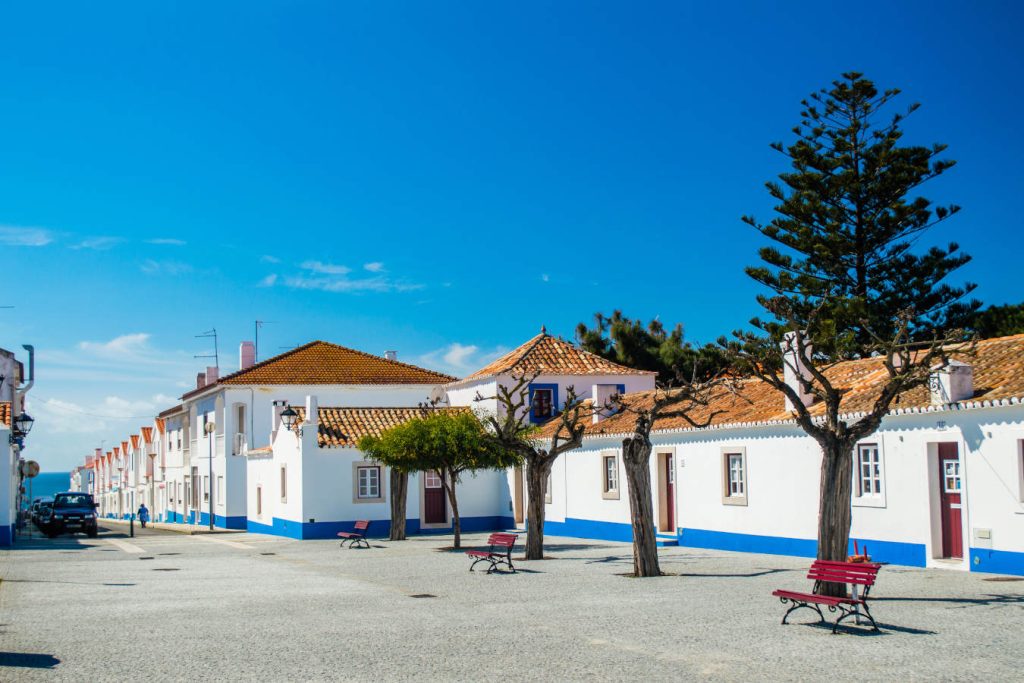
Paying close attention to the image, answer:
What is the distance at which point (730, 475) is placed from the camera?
2308 centimetres

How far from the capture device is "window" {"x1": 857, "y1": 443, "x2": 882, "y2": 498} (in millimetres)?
19062

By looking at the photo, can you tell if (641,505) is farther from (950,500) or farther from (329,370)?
(329,370)

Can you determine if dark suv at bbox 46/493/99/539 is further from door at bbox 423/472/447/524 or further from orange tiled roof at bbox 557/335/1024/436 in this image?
orange tiled roof at bbox 557/335/1024/436

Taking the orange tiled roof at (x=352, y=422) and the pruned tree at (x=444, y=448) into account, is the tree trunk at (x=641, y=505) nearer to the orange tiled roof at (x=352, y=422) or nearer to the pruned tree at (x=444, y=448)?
the pruned tree at (x=444, y=448)

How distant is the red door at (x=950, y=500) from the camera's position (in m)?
17.5

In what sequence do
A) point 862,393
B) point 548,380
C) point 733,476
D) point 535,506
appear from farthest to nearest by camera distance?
point 548,380 → point 733,476 → point 535,506 → point 862,393

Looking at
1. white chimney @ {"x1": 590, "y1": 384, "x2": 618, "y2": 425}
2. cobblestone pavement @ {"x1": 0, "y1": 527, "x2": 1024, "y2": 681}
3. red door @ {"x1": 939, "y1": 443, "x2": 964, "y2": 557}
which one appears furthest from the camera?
white chimney @ {"x1": 590, "y1": 384, "x2": 618, "y2": 425}

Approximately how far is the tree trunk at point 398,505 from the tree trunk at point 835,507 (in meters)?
16.6

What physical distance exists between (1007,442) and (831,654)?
774cm

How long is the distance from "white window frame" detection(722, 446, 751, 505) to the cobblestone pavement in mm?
1805

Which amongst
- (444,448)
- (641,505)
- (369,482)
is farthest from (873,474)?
(369,482)

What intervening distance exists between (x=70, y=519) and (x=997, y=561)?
98.8ft

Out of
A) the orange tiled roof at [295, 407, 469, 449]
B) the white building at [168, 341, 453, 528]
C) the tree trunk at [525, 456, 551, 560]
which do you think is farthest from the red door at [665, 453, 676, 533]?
the white building at [168, 341, 453, 528]

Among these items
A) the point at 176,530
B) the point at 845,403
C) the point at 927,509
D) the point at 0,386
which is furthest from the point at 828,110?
the point at 0,386
